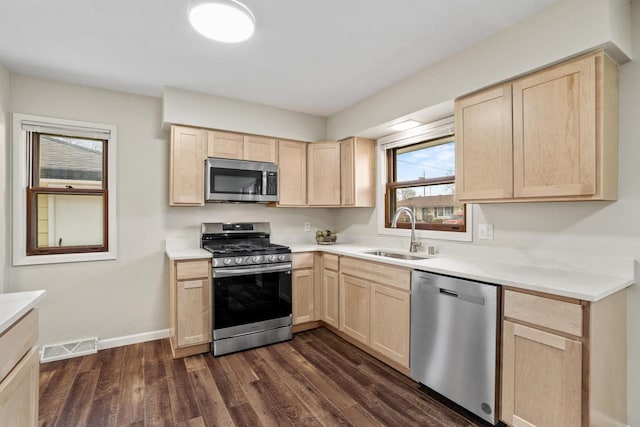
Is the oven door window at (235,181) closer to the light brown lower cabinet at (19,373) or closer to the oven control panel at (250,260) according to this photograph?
the oven control panel at (250,260)

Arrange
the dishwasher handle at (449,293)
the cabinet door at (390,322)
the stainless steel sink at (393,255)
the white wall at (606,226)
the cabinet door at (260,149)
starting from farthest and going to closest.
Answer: the cabinet door at (260,149), the stainless steel sink at (393,255), the cabinet door at (390,322), the dishwasher handle at (449,293), the white wall at (606,226)

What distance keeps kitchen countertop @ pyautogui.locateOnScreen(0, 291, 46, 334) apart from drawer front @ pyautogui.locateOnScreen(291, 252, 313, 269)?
2143 millimetres

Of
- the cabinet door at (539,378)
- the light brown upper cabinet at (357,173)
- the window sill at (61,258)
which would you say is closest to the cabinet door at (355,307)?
the light brown upper cabinet at (357,173)

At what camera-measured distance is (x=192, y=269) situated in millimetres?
2795

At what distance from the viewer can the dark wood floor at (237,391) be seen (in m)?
1.96

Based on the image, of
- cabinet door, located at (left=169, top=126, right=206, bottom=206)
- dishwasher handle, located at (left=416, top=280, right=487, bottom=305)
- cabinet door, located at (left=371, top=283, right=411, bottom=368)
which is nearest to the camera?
dishwasher handle, located at (left=416, top=280, right=487, bottom=305)

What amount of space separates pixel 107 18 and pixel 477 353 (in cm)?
309

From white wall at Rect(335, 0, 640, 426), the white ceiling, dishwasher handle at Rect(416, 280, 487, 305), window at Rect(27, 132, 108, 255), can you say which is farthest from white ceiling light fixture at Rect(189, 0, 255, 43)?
dishwasher handle at Rect(416, 280, 487, 305)

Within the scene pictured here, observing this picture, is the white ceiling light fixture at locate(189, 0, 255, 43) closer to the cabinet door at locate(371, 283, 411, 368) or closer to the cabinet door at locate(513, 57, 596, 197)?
the cabinet door at locate(513, 57, 596, 197)

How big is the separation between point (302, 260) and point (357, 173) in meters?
1.16

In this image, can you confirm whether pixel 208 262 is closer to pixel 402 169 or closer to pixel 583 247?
pixel 402 169

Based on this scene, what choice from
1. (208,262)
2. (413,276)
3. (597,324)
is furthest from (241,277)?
(597,324)

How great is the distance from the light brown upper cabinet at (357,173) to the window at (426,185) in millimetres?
200

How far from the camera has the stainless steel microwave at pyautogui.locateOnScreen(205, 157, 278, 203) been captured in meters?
3.15
